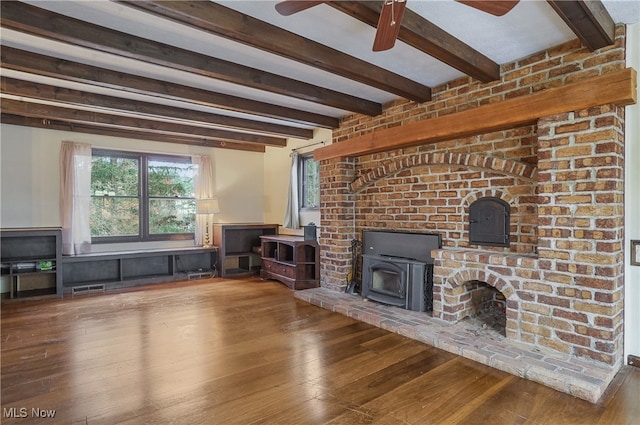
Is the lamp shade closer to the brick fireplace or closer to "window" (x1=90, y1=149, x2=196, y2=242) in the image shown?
"window" (x1=90, y1=149, x2=196, y2=242)

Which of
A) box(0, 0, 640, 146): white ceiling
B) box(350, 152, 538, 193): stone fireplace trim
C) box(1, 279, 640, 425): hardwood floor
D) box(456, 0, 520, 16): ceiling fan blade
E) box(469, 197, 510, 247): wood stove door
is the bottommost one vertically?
box(1, 279, 640, 425): hardwood floor

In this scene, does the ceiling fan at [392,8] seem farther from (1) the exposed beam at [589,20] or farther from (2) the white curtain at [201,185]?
(2) the white curtain at [201,185]

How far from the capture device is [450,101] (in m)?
3.53

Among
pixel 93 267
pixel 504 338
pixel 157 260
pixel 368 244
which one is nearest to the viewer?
→ pixel 504 338

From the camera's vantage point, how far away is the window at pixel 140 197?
5.43 metres

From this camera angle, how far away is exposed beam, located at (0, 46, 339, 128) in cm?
278

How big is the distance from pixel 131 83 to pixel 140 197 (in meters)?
2.98

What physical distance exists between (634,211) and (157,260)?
630 cm

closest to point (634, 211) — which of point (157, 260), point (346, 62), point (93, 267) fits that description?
point (346, 62)

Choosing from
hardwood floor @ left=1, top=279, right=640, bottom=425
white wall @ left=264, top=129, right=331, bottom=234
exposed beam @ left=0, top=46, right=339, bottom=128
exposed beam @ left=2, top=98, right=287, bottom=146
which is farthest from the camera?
white wall @ left=264, top=129, right=331, bottom=234

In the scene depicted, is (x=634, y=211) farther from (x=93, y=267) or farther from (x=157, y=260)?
(x=93, y=267)

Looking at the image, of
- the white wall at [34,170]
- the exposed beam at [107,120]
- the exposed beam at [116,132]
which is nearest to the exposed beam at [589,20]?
the exposed beam at [107,120]

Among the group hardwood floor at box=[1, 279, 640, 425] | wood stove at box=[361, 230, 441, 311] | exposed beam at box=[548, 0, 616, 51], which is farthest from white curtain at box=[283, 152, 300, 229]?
exposed beam at box=[548, 0, 616, 51]

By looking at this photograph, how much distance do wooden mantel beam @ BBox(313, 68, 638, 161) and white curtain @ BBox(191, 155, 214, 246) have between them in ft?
10.3
